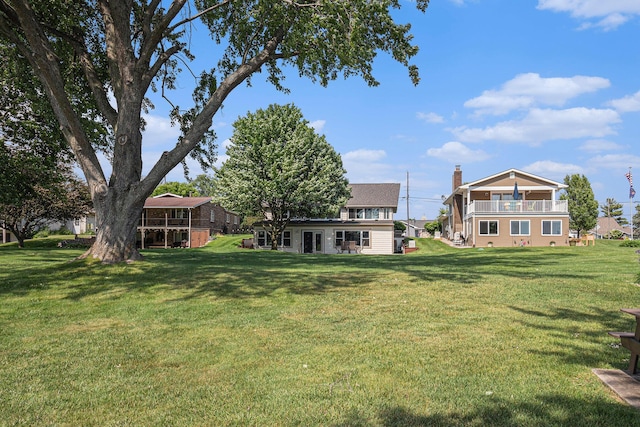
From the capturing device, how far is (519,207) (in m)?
40.1

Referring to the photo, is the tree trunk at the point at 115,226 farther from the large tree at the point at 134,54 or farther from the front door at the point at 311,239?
the front door at the point at 311,239

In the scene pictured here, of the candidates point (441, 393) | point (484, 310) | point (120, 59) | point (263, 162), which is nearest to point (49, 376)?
point (441, 393)

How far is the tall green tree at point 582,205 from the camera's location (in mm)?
54344

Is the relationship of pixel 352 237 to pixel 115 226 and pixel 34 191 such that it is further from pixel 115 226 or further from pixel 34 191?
pixel 115 226

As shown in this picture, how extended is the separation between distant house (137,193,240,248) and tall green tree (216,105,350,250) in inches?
546

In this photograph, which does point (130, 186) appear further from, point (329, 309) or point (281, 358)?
point (281, 358)

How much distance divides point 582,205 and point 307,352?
5809cm

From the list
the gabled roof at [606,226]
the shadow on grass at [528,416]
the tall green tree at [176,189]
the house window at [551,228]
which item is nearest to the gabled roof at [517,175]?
the house window at [551,228]

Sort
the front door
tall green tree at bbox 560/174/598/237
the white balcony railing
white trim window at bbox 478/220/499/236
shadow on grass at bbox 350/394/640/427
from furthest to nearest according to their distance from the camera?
tall green tree at bbox 560/174/598/237 < the front door < white trim window at bbox 478/220/499/236 < the white balcony railing < shadow on grass at bbox 350/394/640/427

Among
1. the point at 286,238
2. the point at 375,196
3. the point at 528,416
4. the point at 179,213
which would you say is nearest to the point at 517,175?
the point at 375,196

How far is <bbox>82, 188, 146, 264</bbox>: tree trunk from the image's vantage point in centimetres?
1241

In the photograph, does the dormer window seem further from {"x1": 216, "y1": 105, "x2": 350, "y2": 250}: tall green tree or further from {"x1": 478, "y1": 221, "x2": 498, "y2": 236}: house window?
{"x1": 478, "y1": 221, "x2": 498, "y2": 236}: house window

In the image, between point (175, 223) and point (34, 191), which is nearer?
point (34, 191)

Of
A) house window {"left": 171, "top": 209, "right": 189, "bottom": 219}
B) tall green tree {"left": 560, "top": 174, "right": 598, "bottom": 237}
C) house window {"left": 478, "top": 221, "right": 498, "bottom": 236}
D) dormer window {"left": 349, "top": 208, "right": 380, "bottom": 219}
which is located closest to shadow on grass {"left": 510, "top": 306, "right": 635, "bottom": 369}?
house window {"left": 478, "top": 221, "right": 498, "bottom": 236}
